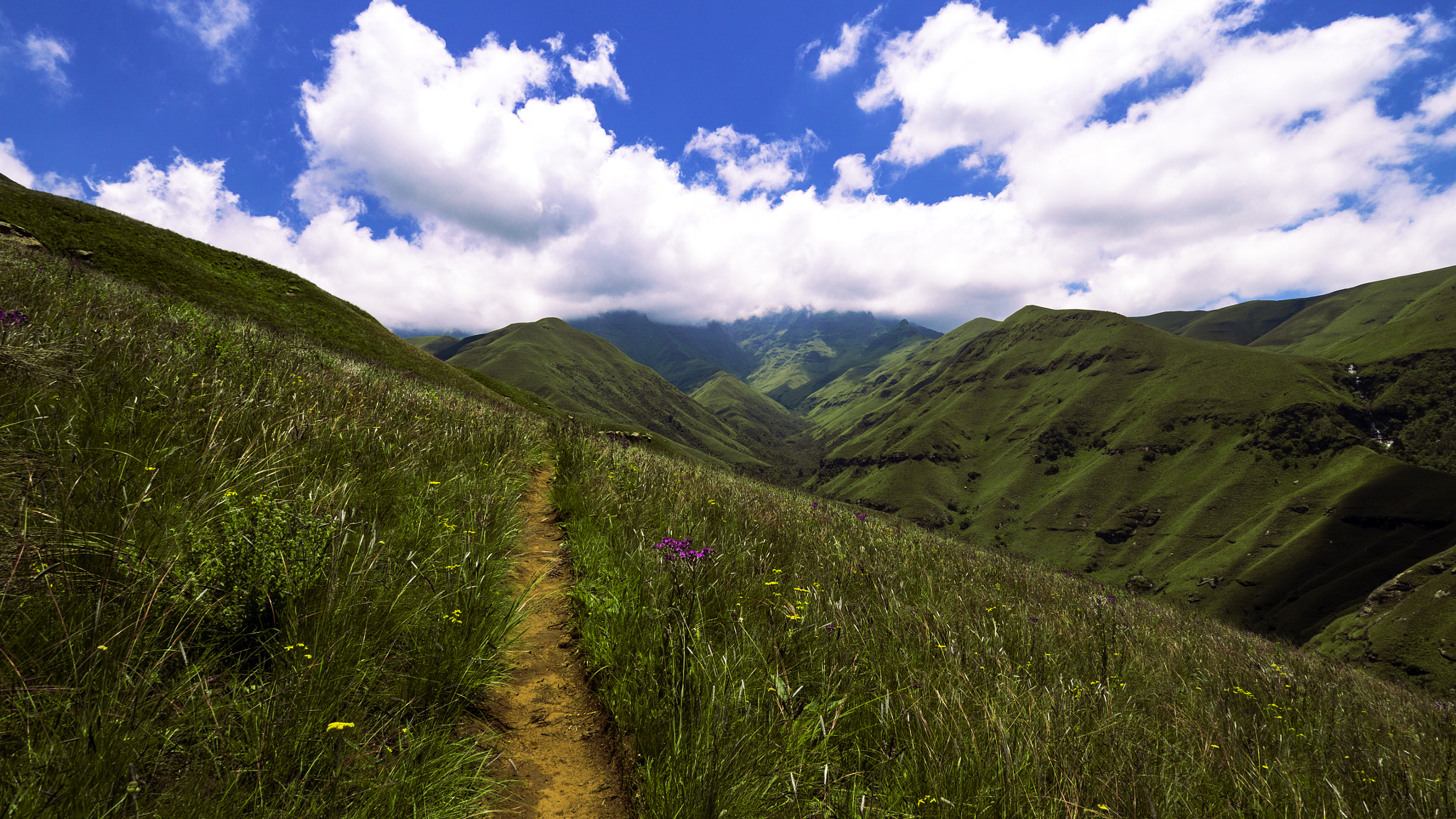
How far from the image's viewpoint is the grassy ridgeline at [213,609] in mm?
1627

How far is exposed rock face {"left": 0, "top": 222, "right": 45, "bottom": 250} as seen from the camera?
25.6 metres

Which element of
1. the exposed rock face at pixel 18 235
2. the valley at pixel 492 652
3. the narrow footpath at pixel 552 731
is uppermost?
the exposed rock face at pixel 18 235

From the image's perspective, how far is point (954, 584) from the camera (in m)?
6.17

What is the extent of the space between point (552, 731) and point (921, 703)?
2.09 metres

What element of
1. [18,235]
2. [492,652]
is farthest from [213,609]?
[18,235]

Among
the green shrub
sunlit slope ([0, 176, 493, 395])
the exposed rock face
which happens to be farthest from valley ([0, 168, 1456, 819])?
sunlit slope ([0, 176, 493, 395])

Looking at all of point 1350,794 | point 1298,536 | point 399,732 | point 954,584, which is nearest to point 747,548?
point 954,584

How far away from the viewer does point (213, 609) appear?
7.59 ft

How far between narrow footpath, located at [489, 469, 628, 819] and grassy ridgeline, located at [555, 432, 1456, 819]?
20 cm

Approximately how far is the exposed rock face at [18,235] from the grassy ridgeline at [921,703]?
39.0m

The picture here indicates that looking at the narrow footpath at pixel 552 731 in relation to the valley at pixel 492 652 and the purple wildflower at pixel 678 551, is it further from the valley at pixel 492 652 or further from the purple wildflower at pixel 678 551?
the purple wildflower at pixel 678 551

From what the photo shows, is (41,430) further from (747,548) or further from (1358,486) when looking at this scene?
(1358,486)

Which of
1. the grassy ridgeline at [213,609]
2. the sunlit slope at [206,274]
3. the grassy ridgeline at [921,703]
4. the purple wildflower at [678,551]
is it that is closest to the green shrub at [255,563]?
the grassy ridgeline at [213,609]

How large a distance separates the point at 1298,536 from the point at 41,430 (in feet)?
722
